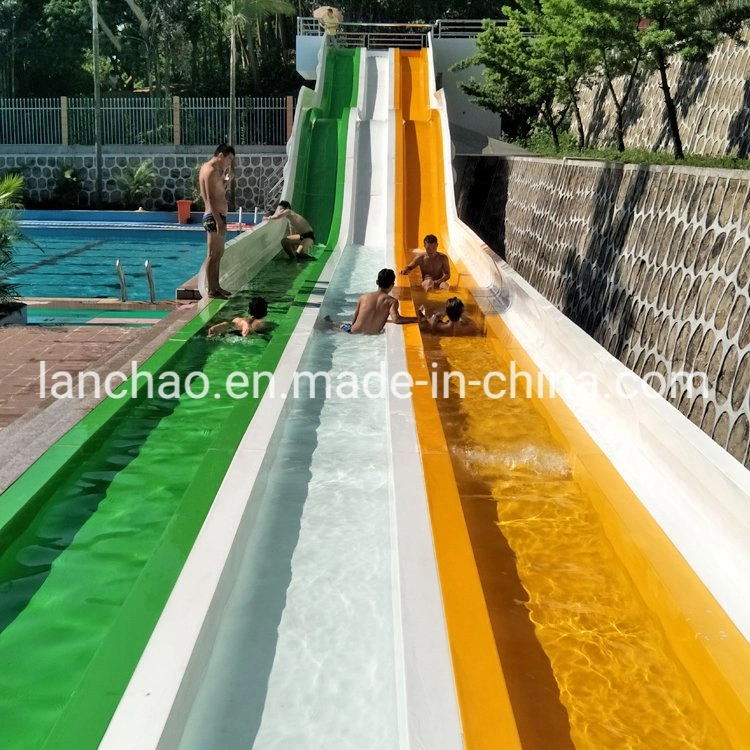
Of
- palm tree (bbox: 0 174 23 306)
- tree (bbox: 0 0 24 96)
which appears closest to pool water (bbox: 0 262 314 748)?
palm tree (bbox: 0 174 23 306)

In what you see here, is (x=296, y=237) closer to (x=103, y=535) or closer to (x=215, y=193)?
(x=215, y=193)

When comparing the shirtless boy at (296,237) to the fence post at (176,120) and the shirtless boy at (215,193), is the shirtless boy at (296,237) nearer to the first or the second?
the shirtless boy at (215,193)

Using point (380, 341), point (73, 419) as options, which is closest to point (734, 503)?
point (73, 419)

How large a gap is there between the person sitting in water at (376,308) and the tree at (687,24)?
3.83m

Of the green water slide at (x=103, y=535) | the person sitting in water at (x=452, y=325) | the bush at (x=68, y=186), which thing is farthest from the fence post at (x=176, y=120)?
the green water slide at (x=103, y=535)

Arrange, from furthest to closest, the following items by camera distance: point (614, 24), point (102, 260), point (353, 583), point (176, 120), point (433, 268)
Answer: point (176, 120), point (102, 260), point (614, 24), point (433, 268), point (353, 583)

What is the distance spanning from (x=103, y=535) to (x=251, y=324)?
3.07m

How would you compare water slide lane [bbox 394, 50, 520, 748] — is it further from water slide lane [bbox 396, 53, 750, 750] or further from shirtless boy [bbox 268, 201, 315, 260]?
shirtless boy [bbox 268, 201, 315, 260]

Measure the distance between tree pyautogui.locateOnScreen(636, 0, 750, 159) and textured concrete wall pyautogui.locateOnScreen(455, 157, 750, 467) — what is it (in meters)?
1.34

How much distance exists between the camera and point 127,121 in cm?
2020

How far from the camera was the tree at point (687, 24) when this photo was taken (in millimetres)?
8047

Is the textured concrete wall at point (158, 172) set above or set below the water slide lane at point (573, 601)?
above

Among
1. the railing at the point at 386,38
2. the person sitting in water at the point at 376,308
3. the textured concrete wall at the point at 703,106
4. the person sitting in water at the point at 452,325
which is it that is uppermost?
the railing at the point at 386,38

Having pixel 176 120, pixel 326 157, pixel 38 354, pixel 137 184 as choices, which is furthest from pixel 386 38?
pixel 38 354
